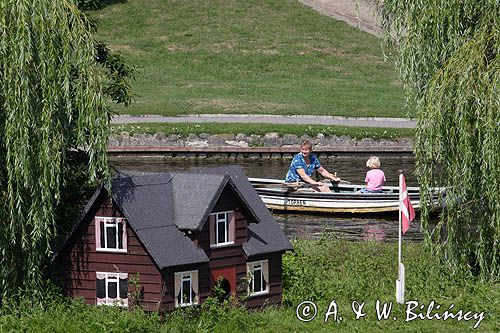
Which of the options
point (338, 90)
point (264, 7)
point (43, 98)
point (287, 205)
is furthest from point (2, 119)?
point (264, 7)

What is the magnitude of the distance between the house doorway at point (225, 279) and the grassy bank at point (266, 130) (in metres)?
27.5

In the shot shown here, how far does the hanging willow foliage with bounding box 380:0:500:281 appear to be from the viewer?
61.8ft

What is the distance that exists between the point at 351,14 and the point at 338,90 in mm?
16321

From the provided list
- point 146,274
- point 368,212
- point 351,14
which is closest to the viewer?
point 146,274

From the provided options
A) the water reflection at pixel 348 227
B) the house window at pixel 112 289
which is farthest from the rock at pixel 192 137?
the house window at pixel 112 289

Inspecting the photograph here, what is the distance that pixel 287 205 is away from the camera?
3127 cm

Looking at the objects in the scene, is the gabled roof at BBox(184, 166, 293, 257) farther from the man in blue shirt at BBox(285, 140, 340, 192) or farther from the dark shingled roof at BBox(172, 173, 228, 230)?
the man in blue shirt at BBox(285, 140, 340, 192)

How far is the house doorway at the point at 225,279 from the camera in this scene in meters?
16.7

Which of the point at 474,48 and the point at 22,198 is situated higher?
the point at 474,48

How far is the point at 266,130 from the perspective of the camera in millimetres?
44719

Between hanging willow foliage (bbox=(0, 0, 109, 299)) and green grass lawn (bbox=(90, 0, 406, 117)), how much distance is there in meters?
32.3

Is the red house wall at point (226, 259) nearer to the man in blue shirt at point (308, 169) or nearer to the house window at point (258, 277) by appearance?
the house window at point (258, 277)

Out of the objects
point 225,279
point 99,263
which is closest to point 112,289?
point 99,263

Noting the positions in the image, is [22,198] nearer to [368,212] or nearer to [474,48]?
[474,48]
